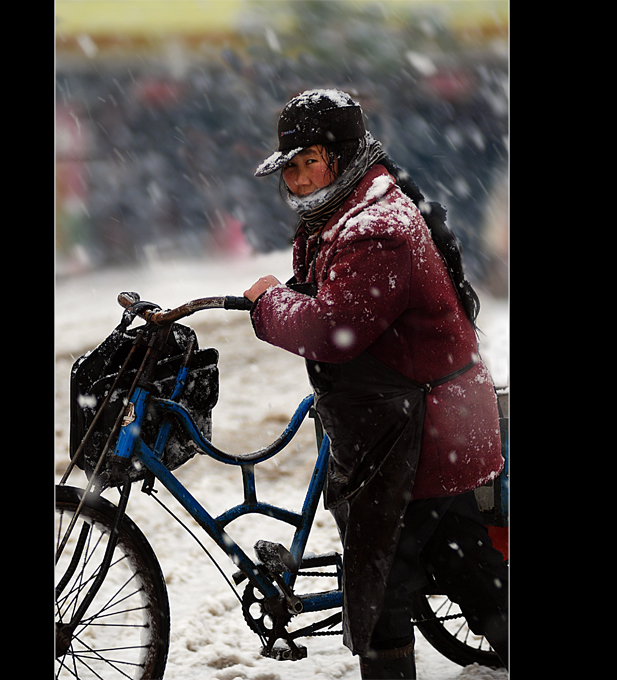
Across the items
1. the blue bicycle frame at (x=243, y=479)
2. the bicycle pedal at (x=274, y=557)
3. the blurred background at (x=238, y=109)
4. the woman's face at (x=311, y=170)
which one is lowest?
the bicycle pedal at (x=274, y=557)

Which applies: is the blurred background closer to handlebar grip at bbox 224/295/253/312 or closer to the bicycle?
the bicycle

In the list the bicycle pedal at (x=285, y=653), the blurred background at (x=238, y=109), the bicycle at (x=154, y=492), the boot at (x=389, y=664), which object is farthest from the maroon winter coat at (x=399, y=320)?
the blurred background at (x=238, y=109)

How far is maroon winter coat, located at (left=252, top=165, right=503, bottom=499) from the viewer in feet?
6.37

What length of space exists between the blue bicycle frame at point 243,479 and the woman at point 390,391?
346 millimetres

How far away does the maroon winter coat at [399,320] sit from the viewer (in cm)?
194

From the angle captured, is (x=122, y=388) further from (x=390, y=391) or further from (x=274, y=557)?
(x=390, y=391)

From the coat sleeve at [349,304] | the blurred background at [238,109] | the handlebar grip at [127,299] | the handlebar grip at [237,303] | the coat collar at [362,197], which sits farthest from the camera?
the blurred background at [238,109]

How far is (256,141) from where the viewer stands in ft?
11.0

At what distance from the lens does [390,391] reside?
2111 millimetres

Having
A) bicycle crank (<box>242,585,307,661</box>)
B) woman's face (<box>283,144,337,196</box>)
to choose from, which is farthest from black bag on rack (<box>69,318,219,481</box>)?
woman's face (<box>283,144,337,196</box>)

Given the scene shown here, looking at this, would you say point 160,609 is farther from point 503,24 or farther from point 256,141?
point 503,24

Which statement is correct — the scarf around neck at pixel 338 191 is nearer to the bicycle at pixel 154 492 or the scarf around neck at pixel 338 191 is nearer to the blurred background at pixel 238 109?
the bicycle at pixel 154 492

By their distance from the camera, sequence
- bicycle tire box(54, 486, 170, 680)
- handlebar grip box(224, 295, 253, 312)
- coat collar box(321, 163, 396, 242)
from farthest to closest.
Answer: bicycle tire box(54, 486, 170, 680) < handlebar grip box(224, 295, 253, 312) < coat collar box(321, 163, 396, 242)
